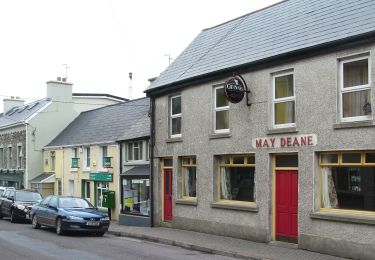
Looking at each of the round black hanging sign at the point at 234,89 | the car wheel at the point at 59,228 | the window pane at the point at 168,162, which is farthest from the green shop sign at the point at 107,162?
the round black hanging sign at the point at 234,89

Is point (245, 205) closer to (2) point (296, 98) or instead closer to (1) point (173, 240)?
(1) point (173, 240)

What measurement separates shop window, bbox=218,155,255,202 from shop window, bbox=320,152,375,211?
303cm

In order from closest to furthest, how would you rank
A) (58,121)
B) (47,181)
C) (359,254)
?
(359,254)
(47,181)
(58,121)

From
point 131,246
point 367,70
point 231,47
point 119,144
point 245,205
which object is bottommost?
point 131,246

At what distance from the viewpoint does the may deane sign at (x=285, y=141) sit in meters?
14.0

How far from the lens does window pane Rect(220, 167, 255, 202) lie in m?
16.6

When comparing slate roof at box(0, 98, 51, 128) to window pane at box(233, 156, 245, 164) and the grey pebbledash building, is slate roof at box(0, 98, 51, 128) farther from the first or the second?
window pane at box(233, 156, 245, 164)

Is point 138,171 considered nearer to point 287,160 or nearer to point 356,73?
point 287,160

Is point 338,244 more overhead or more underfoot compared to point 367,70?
more underfoot

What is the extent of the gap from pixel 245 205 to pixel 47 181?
839 inches

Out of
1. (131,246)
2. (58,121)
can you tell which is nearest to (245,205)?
(131,246)

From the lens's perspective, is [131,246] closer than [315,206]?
No

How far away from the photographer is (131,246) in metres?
16.0

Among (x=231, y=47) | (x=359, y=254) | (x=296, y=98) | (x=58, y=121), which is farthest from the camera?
(x=58, y=121)
